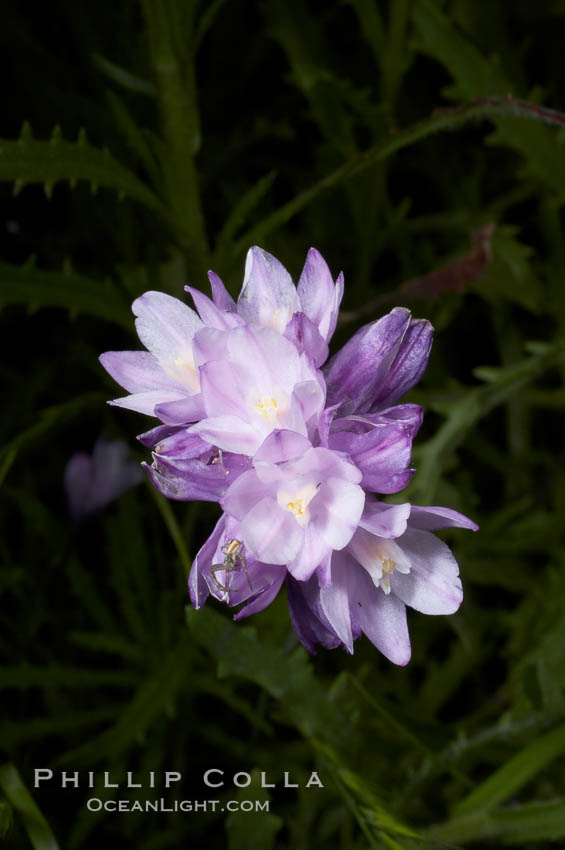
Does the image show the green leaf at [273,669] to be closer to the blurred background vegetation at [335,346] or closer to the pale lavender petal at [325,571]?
the blurred background vegetation at [335,346]

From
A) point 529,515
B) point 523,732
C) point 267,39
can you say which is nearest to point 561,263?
point 529,515

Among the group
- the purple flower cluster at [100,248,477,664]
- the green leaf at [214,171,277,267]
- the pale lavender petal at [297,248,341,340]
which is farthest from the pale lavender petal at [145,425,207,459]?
the green leaf at [214,171,277,267]

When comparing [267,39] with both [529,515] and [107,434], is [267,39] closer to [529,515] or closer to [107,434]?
[107,434]

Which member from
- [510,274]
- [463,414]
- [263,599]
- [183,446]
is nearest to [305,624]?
[263,599]

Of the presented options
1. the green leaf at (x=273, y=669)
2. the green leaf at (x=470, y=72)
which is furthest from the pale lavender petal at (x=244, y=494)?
the green leaf at (x=470, y=72)

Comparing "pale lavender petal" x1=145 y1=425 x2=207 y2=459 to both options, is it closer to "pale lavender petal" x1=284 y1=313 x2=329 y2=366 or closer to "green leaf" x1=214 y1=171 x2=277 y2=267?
"pale lavender petal" x1=284 y1=313 x2=329 y2=366

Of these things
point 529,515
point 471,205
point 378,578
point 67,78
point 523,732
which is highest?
point 67,78
